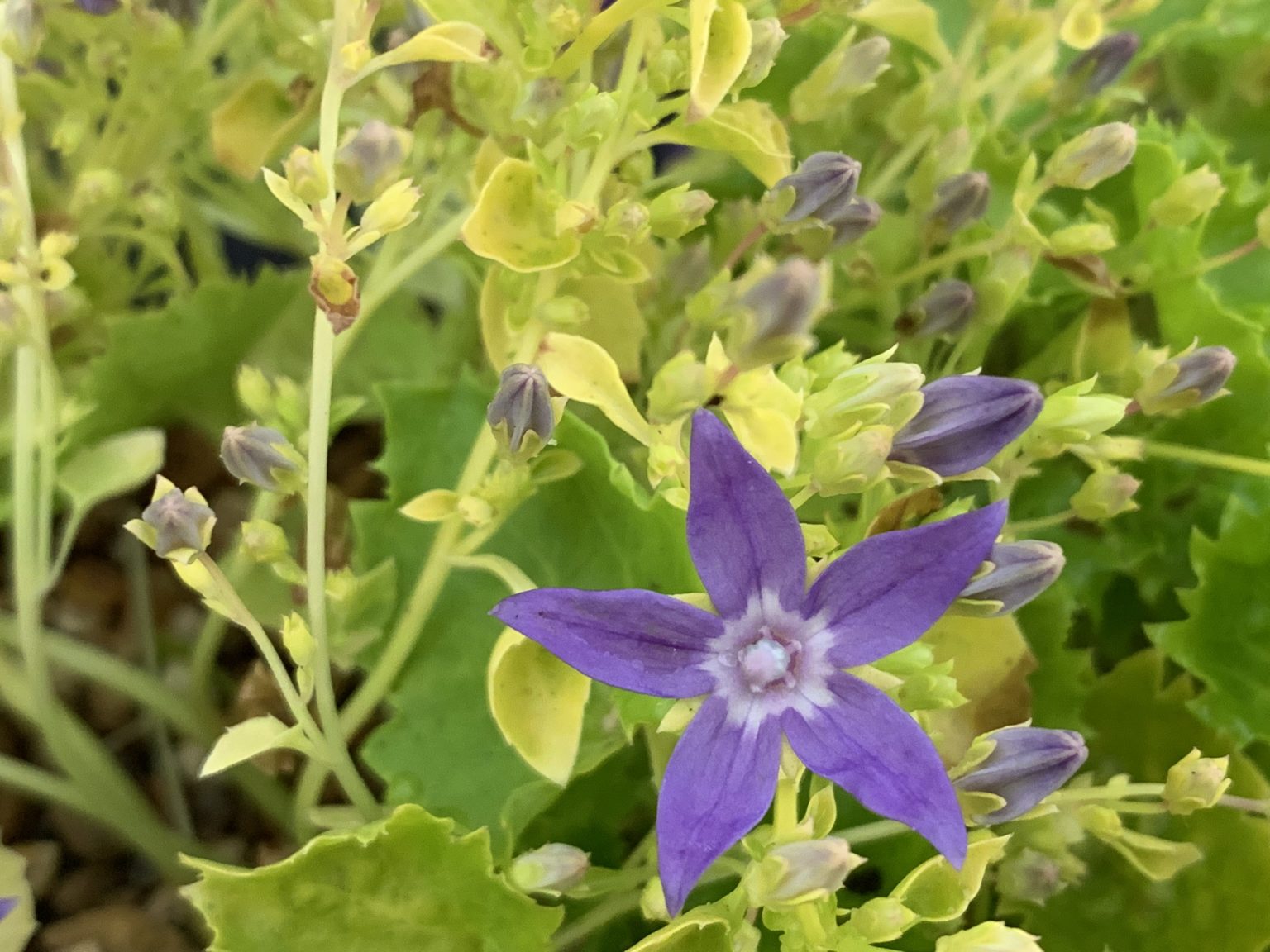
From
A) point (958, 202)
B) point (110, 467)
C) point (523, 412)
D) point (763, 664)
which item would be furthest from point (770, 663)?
point (110, 467)

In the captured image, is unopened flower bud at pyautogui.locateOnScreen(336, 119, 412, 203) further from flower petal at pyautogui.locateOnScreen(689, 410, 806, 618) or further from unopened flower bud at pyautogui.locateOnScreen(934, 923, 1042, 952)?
unopened flower bud at pyautogui.locateOnScreen(934, 923, 1042, 952)

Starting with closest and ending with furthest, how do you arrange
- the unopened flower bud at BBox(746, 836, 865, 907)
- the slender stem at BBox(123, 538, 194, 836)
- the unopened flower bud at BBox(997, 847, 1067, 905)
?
the unopened flower bud at BBox(746, 836, 865, 907), the unopened flower bud at BBox(997, 847, 1067, 905), the slender stem at BBox(123, 538, 194, 836)

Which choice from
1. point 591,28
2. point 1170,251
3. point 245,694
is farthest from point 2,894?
point 1170,251

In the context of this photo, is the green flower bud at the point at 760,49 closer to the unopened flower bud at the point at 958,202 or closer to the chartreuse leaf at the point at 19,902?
the unopened flower bud at the point at 958,202

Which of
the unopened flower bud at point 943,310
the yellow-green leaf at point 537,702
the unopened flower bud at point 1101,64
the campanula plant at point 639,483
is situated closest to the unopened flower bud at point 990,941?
the campanula plant at point 639,483

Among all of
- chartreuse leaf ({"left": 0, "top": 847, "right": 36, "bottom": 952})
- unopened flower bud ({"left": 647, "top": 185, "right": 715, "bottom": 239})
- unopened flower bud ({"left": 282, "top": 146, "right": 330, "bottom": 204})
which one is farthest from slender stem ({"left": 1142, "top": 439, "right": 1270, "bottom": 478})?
chartreuse leaf ({"left": 0, "top": 847, "right": 36, "bottom": 952})

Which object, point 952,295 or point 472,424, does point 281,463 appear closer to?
point 472,424

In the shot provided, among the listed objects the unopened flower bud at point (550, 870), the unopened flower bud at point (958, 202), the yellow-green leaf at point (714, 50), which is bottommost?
the unopened flower bud at point (550, 870)
